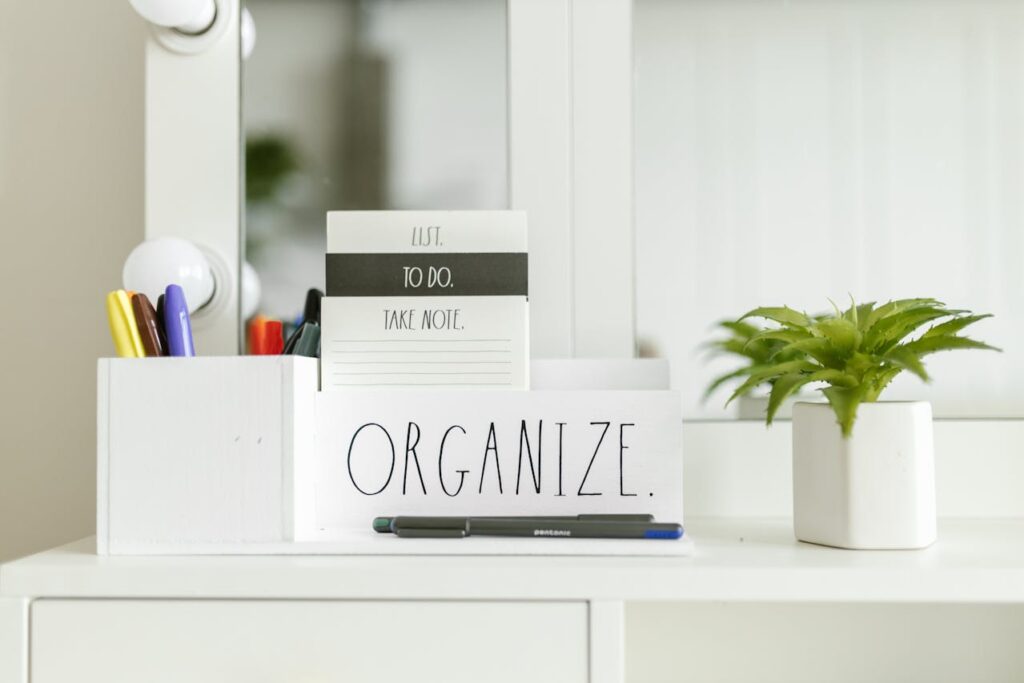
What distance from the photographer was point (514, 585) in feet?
1.87

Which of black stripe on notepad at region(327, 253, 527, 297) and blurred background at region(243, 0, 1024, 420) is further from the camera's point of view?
blurred background at region(243, 0, 1024, 420)

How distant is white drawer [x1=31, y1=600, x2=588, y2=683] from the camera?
57 cm

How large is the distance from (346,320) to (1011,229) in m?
0.71

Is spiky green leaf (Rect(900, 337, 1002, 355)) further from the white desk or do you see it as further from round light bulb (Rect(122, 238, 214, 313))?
round light bulb (Rect(122, 238, 214, 313))

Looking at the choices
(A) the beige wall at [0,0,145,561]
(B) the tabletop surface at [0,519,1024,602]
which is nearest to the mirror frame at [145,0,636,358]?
(A) the beige wall at [0,0,145,561]

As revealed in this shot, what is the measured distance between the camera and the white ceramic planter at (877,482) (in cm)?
67

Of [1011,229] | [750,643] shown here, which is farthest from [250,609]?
[1011,229]

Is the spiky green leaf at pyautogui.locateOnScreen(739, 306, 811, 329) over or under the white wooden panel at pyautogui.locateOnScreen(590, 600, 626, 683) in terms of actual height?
over

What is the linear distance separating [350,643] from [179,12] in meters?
0.64

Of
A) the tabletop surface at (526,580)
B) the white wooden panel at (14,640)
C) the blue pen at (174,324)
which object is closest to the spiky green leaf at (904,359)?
the tabletop surface at (526,580)

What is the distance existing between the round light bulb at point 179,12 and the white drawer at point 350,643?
0.58 metres

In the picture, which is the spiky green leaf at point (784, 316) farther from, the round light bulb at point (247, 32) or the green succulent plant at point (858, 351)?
the round light bulb at point (247, 32)

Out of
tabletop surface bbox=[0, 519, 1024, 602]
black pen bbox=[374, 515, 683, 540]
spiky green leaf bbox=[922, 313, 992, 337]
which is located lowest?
tabletop surface bbox=[0, 519, 1024, 602]

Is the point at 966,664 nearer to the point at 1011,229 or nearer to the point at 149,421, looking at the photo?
the point at 1011,229
